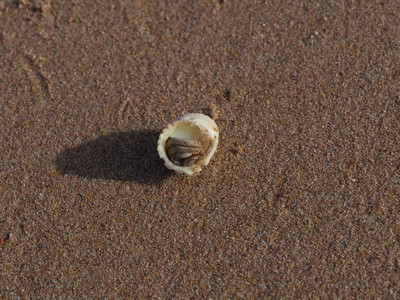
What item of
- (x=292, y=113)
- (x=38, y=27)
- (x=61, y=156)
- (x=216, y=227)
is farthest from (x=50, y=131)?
(x=292, y=113)

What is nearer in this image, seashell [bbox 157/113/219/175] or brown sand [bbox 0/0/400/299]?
brown sand [bbox 0/0/400/299]

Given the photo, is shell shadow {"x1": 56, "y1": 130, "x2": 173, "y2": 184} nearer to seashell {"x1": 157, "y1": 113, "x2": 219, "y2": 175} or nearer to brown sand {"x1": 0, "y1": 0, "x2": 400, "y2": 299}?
brown sand {"x1": 0, "y1": 0, "x2": 400, "y2": 299}

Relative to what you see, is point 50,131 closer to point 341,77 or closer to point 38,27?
point 38,27

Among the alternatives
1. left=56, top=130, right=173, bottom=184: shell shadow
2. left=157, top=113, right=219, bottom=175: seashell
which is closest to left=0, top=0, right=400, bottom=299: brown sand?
left=56, top=130, right=173, bottom=184: shell shadow

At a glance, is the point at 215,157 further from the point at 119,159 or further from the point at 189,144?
the point at 119,159

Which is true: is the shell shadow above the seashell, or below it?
below

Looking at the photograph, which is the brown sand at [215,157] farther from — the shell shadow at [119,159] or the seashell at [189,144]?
the seashell at [189,144]

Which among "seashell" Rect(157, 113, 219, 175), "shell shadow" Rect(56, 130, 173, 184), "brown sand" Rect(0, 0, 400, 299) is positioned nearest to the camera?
"brown sand" Rect(0, 0, 400, 299)

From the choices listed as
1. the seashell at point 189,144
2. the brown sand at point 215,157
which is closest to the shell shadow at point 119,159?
the brown sand at point 215,157
